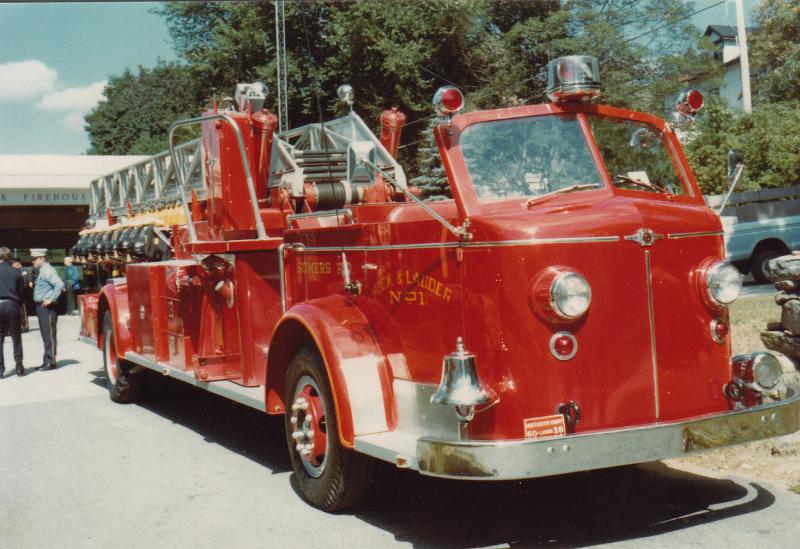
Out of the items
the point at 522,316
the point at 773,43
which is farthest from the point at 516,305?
the point at 773,43

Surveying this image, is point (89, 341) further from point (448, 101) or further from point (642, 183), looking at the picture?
point (642, 183)

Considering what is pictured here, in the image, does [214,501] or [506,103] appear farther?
[506,103]

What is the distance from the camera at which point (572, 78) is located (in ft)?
16.1

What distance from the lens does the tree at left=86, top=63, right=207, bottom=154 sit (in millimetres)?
53750

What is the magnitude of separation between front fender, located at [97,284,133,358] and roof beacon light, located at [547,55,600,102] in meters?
5.74

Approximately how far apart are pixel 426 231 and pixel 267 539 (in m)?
1.90

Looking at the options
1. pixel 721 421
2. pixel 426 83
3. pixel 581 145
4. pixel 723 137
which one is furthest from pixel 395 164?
pixel 723 137

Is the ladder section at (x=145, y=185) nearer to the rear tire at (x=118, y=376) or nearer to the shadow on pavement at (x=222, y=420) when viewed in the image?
the rear tire at (x=118, y=376)

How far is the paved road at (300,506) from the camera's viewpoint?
15.5 feet

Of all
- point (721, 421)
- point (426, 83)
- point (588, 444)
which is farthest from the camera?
point (426, 83)

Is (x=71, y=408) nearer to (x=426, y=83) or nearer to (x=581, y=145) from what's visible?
(x=581, y=145)

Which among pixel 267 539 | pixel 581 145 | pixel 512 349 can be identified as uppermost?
pixel 581 145

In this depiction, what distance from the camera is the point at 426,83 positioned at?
61.6 ft

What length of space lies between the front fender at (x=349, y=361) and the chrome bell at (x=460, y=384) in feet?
2.36
